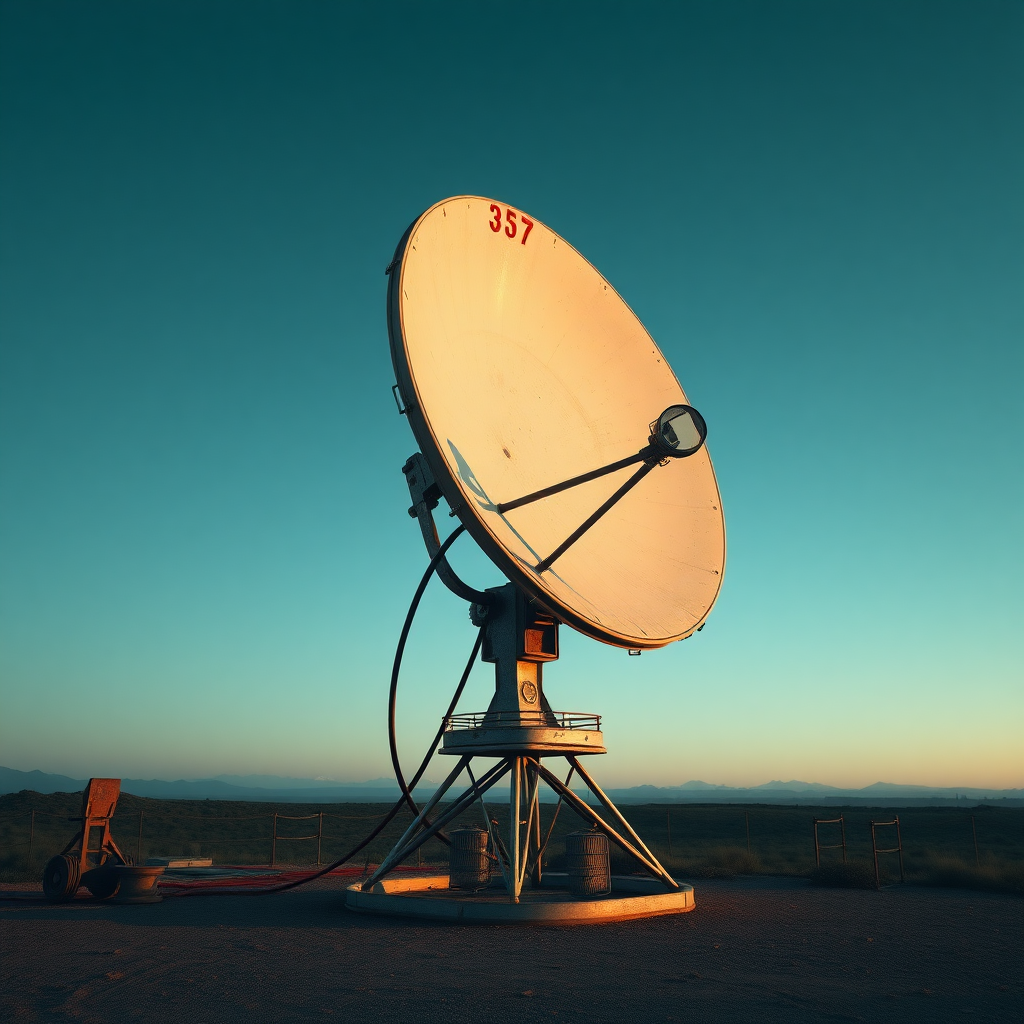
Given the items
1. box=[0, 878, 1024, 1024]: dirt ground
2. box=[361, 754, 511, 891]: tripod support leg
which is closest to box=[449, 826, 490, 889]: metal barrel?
box=[361, 754, 511, 891]: tripod support leg

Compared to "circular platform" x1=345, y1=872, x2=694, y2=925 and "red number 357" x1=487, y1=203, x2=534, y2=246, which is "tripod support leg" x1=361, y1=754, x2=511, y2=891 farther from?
"red number 357" x1=487, y1=203, x2=534, y2=246

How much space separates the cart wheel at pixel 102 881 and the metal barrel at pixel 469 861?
266 inches

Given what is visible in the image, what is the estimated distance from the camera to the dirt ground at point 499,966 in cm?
980

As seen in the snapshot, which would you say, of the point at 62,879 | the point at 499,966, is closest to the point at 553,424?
the point at 499,966

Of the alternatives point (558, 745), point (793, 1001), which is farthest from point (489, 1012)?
point (558, 745)

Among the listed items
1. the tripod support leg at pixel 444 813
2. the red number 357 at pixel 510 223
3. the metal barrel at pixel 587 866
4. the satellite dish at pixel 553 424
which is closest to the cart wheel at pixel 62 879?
the tripod support leg at pixel 444 813

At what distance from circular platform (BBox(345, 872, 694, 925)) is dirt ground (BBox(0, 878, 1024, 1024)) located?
29 cm

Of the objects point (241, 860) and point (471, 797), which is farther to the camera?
point (241, 860)

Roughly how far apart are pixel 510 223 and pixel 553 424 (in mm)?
4092

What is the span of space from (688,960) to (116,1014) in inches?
283

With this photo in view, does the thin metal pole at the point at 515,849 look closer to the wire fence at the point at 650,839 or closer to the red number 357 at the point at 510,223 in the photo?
the wire fence at the point at 650,839

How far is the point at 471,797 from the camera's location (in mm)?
17828

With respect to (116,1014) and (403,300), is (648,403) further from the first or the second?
(116,1014)

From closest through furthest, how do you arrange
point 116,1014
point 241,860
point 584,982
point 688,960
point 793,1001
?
1. point 116,1014
2. point 793,1001
3. point 584,982
4. point 688,960
5. point 241,860
